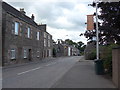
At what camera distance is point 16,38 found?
28219 millimetres

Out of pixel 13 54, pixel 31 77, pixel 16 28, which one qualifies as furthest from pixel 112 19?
pixel 16 28

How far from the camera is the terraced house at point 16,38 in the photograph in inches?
980

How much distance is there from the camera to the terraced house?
24891 millimetres

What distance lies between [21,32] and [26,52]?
13.6ft

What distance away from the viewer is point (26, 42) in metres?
32.7

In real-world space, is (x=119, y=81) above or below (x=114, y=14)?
below

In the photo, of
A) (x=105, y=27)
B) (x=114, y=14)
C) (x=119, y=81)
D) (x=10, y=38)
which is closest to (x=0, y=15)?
(x=10, y=38)

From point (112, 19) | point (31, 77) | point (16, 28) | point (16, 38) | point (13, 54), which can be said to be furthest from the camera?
point (16, 28)

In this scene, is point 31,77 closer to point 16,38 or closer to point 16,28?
point 16,38

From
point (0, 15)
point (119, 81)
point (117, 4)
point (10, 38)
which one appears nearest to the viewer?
point (119, 81)

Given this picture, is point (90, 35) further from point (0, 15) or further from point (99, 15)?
point (0, 15)

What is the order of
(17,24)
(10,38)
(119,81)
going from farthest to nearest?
(17,24), (10,38), (119,81)

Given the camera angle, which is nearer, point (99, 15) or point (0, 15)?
point (99, 15)

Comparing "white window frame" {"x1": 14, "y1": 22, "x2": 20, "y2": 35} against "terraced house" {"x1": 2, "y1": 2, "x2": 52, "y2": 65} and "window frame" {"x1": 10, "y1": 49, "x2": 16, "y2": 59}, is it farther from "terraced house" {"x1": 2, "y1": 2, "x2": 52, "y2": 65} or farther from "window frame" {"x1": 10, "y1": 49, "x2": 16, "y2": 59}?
"window frame" {"x1": 10, "y1": 49, "x2": 16, "y2": 59}
